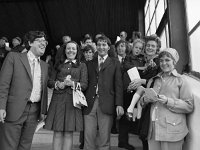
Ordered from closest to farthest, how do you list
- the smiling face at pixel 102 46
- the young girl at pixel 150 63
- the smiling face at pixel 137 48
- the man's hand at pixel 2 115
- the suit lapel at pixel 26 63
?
the man's hand at pixel 2 115, the suit lapel at pixel 26 63, the young girl at pixel 150 63, the smiling face at pixel 102 46, the smiling face at pixel 137 48

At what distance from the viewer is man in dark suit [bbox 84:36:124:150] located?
7.96ft

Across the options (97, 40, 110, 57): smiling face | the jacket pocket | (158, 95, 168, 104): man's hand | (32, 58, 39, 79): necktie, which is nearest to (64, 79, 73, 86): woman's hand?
(32, 58, 39, 79): necktie

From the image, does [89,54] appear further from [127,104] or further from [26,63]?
[26,63]

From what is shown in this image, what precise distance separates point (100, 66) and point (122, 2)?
7.28m

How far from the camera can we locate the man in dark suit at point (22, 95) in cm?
213

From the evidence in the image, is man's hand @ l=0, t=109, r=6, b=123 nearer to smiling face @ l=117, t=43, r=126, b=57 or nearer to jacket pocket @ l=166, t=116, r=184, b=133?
jacket pocket @ l=166, t=116, r=184, b=133

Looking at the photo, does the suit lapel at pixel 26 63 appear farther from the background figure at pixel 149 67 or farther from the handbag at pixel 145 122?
the handbag at pixel 145 122

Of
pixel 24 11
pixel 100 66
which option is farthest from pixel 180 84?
pixel 24 11

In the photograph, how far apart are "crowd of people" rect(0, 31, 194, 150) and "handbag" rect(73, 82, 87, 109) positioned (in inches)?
1.6

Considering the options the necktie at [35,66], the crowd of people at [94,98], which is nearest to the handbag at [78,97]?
the crowd of people at [94,98]

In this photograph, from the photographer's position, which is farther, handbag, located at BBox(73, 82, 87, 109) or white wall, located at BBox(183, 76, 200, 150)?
handbag, located at BBox(73, 82, 87, 109)

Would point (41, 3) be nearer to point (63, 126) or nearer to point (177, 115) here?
point (63, 126)

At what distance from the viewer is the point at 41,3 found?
31.2 feet

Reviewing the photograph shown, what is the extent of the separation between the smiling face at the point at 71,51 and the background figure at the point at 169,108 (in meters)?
1.04
